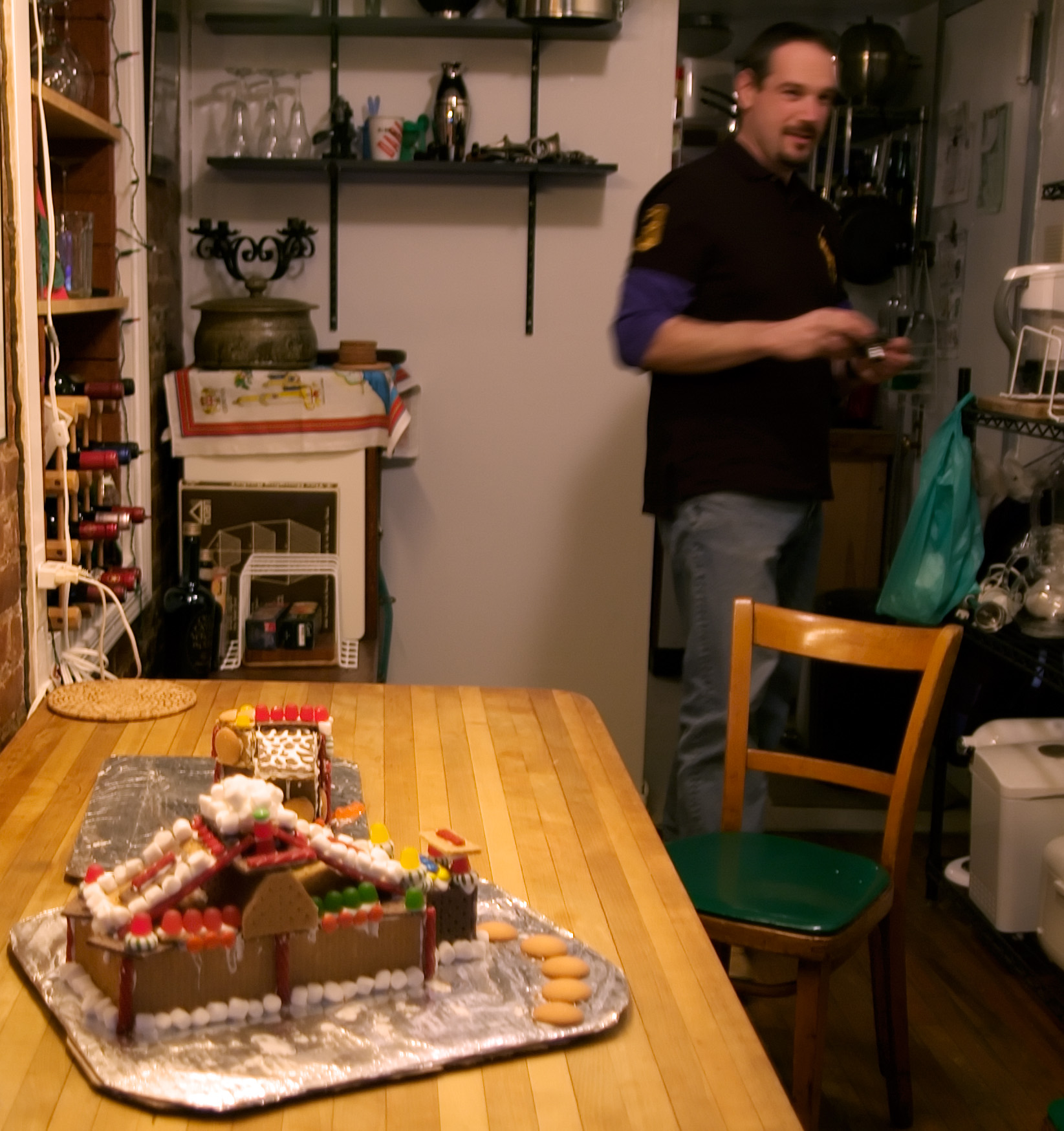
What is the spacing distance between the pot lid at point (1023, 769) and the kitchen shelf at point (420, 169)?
1.65 meters

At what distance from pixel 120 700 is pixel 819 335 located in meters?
1.27

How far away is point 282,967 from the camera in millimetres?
1072

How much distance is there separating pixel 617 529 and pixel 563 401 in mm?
374

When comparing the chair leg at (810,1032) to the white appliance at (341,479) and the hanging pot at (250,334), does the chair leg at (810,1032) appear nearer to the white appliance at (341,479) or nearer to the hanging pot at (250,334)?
the white appliance at (341,479)

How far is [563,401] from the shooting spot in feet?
11.8

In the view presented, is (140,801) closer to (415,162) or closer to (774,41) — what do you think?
(774,41)


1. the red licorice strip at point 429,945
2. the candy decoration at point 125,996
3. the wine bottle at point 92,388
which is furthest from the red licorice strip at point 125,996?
the wine bottle at point 92,388

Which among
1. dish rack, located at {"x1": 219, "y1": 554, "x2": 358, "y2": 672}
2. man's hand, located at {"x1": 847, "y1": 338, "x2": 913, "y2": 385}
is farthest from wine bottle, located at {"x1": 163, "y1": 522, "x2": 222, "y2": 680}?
man's hand, located at {"x1": 847, "y1": 338, "x2": 913, "y2": 385}

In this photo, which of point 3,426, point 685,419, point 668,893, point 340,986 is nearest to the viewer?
→ point 340,986

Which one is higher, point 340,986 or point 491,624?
point 340,986

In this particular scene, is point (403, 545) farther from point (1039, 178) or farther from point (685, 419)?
point (1039, 178)

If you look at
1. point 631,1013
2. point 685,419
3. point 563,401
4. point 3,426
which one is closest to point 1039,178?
point 563,401

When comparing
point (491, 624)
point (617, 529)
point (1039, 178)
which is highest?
point (1039, 178)

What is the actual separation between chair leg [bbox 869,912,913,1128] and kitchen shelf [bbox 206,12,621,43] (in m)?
2.24
